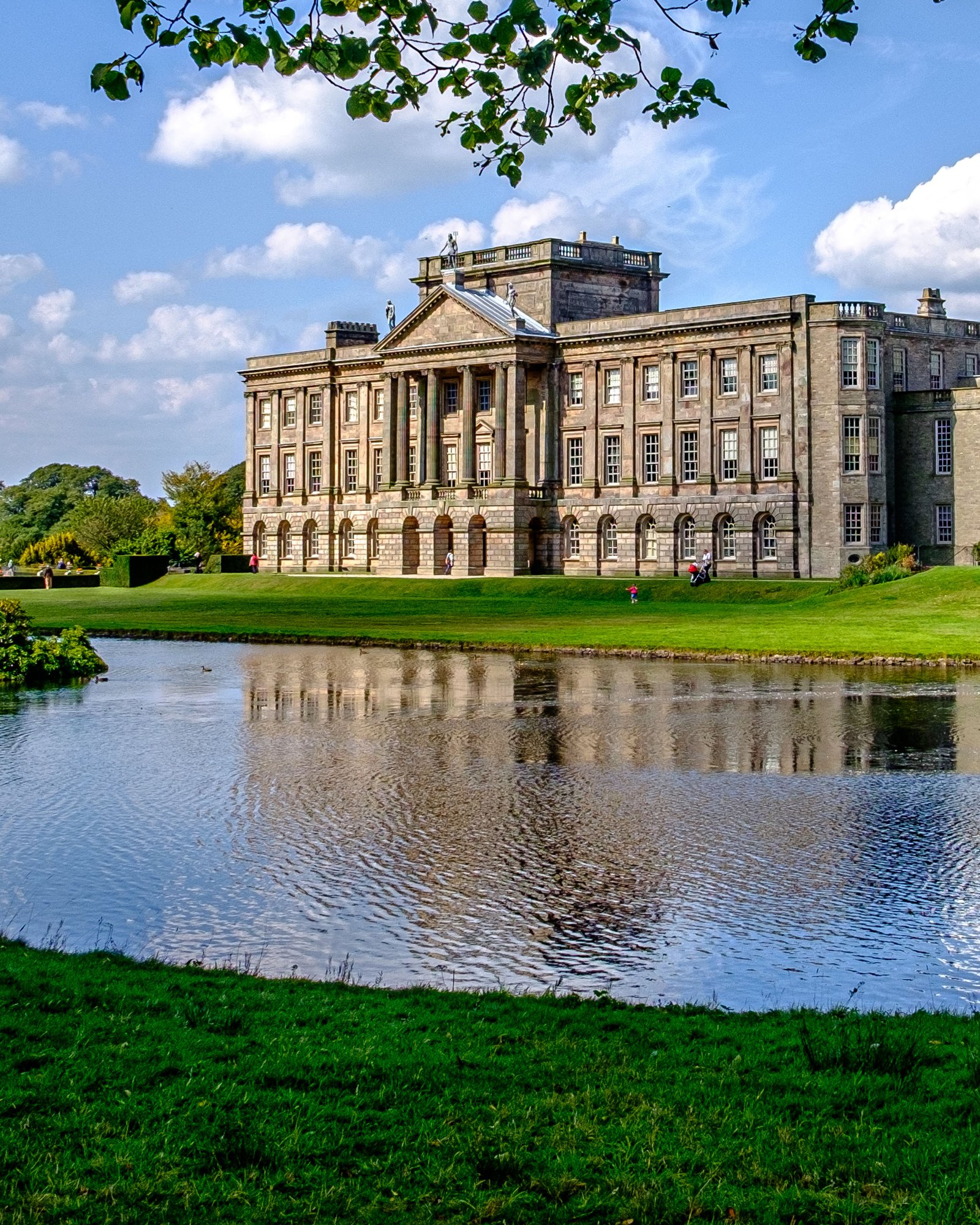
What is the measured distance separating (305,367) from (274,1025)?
99.4 metres

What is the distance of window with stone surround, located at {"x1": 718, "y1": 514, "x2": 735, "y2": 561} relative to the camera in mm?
84938

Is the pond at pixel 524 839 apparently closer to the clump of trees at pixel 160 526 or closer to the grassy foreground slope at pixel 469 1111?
the grassy foreground slope at pixel 469 1111

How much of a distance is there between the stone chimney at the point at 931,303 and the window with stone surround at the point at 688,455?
1679 centimetres

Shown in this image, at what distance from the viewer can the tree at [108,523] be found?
124875mm

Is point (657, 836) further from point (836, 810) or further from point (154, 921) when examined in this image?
point (154, 921)

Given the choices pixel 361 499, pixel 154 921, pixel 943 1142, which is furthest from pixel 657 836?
pixel 361 499

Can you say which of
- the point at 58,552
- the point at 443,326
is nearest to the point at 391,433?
the point at 443,326

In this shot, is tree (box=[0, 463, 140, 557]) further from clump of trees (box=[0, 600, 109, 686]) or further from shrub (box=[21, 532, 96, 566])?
clump of trees (box=[0, 600, 109, 686])

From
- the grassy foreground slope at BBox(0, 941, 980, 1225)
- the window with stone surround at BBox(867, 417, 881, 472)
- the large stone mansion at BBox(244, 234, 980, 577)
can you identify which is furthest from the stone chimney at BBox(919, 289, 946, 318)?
the grassy foreground slope at BBox(0, 941, 980, 1225)

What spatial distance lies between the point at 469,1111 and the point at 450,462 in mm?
90075

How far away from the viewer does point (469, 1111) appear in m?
7.74

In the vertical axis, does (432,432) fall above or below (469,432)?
above

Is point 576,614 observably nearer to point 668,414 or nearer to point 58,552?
point 668,414

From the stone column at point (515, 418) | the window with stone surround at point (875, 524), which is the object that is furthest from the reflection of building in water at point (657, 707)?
the stone column at point (515, 418)
